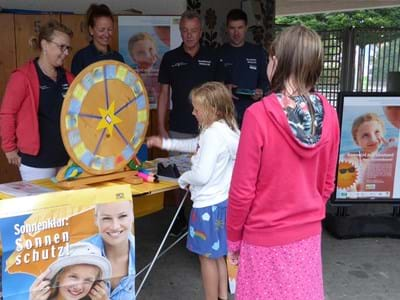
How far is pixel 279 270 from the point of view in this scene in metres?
1.96

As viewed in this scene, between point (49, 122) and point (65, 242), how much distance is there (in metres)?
0.96

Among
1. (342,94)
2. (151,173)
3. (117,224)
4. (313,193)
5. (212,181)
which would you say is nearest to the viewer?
(313,193)

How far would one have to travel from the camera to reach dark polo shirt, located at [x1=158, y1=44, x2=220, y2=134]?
12.9 ft

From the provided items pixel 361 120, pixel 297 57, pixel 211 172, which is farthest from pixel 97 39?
pixel 361 120

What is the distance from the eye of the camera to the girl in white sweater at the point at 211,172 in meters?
2.70

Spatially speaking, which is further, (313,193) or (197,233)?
(197,233)

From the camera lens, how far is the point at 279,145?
6.05ft

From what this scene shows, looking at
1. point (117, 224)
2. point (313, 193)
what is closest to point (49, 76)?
point (117, 224)

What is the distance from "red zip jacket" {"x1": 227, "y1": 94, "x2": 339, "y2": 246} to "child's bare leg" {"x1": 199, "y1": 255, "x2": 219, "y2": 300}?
95cm

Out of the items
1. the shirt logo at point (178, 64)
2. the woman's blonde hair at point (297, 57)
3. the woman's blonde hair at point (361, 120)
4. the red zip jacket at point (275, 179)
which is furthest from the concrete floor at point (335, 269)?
the woman's blonde hair at point (297, 57)

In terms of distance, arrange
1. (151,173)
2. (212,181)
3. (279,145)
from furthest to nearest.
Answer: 1. (151,173)
2. (212,181)
3. (279,145)

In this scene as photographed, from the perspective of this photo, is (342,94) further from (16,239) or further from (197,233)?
(16,239)

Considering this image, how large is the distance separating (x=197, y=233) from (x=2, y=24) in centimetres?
274

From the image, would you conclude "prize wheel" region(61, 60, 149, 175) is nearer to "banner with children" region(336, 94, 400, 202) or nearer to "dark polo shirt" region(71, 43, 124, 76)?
"dark polo shirt" region(71, 43, 124, 76)
